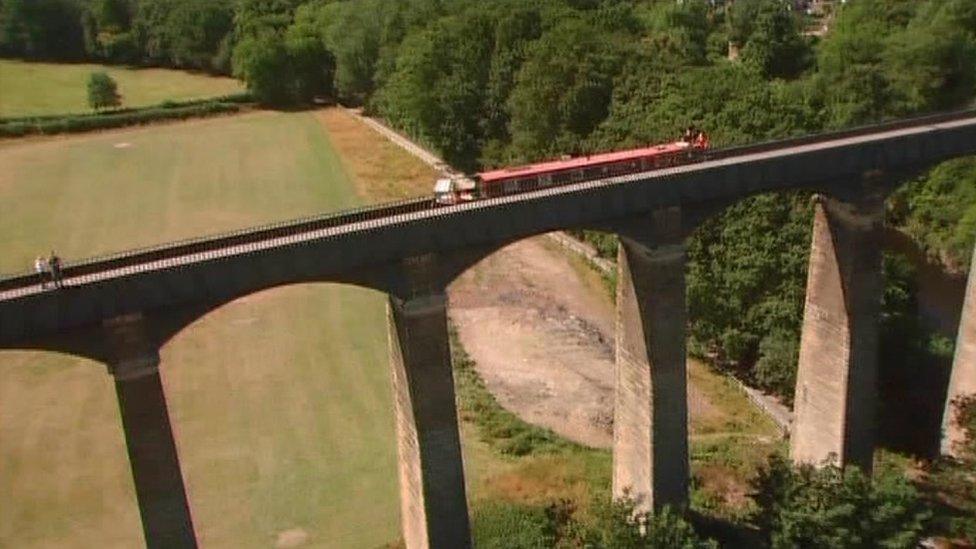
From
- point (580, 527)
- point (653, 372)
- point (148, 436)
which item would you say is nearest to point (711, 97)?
point (653, 372)

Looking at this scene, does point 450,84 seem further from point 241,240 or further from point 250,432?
point 241,240

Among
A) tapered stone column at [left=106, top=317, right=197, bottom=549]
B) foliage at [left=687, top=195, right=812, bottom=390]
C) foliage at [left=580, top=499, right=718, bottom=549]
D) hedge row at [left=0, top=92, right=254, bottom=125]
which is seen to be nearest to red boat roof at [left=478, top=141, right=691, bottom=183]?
foliage at [left=580, top=499, right=718, bottom=549]

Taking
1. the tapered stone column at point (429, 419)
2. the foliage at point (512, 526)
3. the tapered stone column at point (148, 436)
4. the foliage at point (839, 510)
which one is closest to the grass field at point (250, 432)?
the foliage at point (512, 526)

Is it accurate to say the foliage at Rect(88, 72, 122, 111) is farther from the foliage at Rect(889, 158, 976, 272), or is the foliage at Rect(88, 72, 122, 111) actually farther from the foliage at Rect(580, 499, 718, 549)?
the foliage at Rect(580, 499, 718, 549)

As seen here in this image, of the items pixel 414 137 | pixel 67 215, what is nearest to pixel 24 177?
pixel 67 215

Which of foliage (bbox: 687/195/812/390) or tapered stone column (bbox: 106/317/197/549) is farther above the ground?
tapered stone column (bbox: 106/317/197/549)

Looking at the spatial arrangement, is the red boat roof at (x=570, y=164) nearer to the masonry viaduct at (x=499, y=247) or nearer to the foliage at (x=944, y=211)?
the masonry viaduct at (x=499, y=247)
